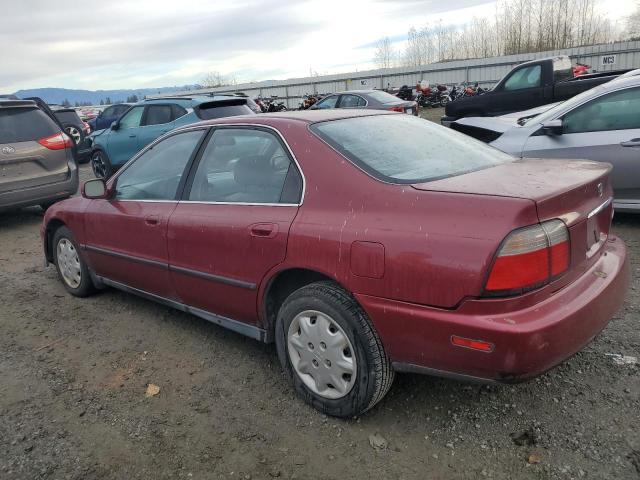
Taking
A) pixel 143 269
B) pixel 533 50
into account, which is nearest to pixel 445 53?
pixel 533 50

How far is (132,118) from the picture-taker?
1044 cm

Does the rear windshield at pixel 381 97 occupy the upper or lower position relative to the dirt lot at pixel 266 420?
upper

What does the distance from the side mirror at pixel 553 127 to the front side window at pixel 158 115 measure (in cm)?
655

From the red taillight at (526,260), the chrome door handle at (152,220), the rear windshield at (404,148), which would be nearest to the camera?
the red taillight at (526,260)

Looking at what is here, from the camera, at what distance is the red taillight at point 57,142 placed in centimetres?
762

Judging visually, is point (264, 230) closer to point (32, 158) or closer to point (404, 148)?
point (404, 148)

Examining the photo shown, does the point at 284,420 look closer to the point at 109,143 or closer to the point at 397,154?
the point at 397,154

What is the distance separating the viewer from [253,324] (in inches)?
122

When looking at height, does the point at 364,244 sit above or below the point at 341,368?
above

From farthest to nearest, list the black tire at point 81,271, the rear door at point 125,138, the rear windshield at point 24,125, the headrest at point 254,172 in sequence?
the rear door at point 125,138, the rear windshield at point 24,125, the black tire at point 81,271, the headrest at point 254,172

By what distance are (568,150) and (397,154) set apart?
11.5 ft

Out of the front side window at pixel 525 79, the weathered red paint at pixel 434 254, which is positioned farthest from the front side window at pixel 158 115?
the front side window at pixel 525 79

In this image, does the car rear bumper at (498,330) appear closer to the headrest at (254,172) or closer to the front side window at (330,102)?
the headrest at (254,172)

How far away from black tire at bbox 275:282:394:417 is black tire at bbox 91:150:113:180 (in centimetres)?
907
